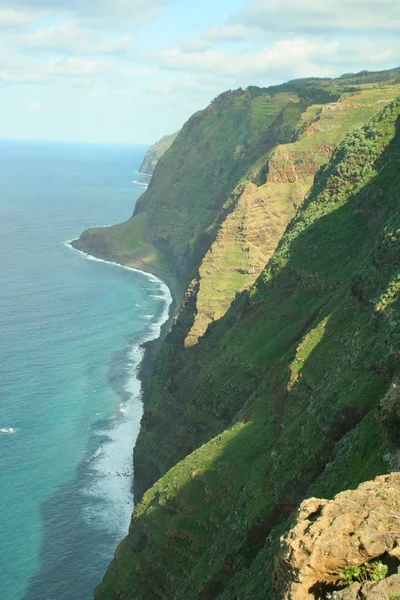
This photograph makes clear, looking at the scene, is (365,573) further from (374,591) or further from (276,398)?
(276,398)

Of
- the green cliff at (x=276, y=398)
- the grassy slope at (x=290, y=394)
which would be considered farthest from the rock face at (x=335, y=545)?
the grassy slope at (x=290, y=394)

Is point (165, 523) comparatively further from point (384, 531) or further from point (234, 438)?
point (384, 531)

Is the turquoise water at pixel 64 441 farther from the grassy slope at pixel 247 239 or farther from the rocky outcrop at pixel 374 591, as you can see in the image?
the rocky outcrop at pixel 374 591

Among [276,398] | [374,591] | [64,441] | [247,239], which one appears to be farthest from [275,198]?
[374,591]

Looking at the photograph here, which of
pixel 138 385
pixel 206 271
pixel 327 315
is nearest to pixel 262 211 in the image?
pixel 206 271

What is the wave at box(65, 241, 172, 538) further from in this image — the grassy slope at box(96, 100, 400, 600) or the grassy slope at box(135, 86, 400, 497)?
the grassy slope at box(96, 100, 400, 600)

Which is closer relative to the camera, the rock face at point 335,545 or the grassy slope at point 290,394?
the rock face at point 335,545
